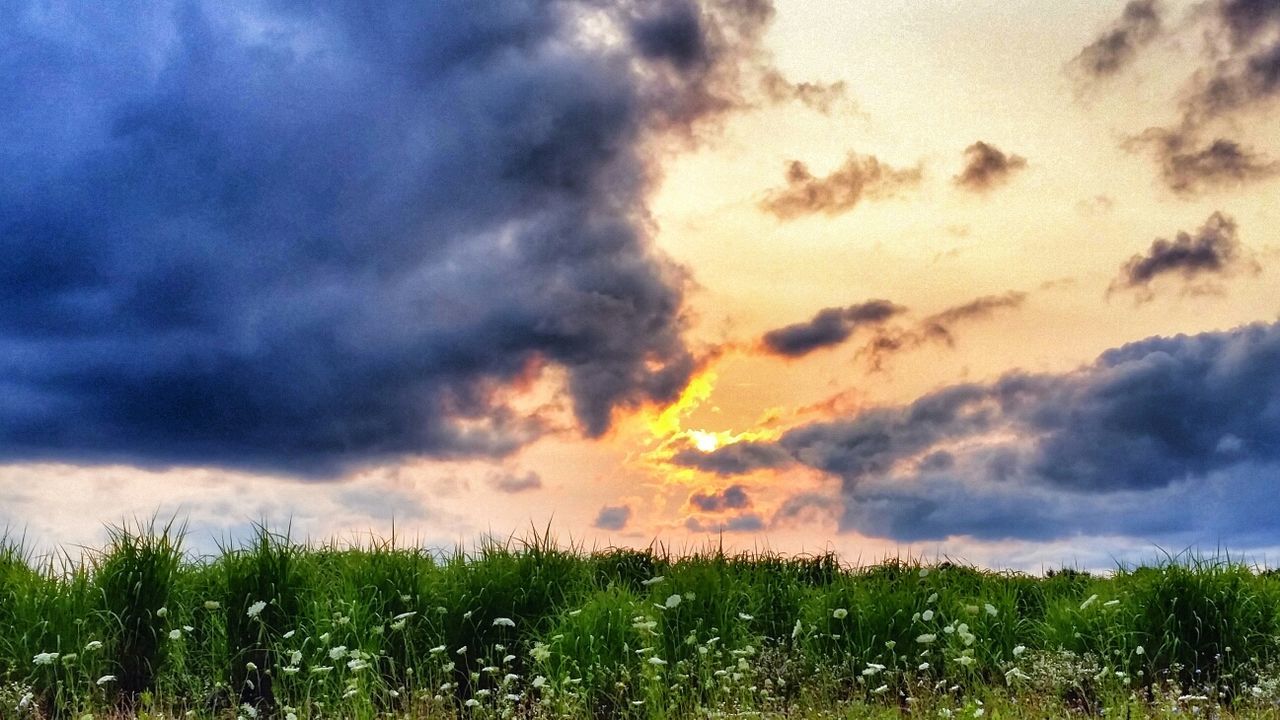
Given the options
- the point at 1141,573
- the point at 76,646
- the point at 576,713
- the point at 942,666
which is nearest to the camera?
the point at 576,713

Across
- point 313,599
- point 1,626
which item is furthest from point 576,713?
point 1,626

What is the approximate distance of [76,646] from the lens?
443 inches

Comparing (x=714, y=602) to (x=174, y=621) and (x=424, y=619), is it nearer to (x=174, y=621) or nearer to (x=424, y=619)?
(x=424, y=619)

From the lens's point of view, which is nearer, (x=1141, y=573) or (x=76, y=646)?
(x=76, y=646)

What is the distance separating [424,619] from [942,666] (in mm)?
5675

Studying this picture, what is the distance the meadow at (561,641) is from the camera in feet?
34.3

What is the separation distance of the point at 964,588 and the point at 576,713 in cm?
680

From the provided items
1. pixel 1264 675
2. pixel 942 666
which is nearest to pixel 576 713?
pixel 942 666

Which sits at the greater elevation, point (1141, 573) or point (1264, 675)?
point (1141, 573)

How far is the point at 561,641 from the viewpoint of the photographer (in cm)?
1088

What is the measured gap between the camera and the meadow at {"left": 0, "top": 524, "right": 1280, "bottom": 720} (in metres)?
10.5

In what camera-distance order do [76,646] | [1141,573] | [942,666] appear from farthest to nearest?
1. [1141,573]
2. [942,666]
3. [76,646]

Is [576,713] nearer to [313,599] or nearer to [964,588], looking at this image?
[313,599]

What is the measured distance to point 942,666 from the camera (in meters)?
12.1
